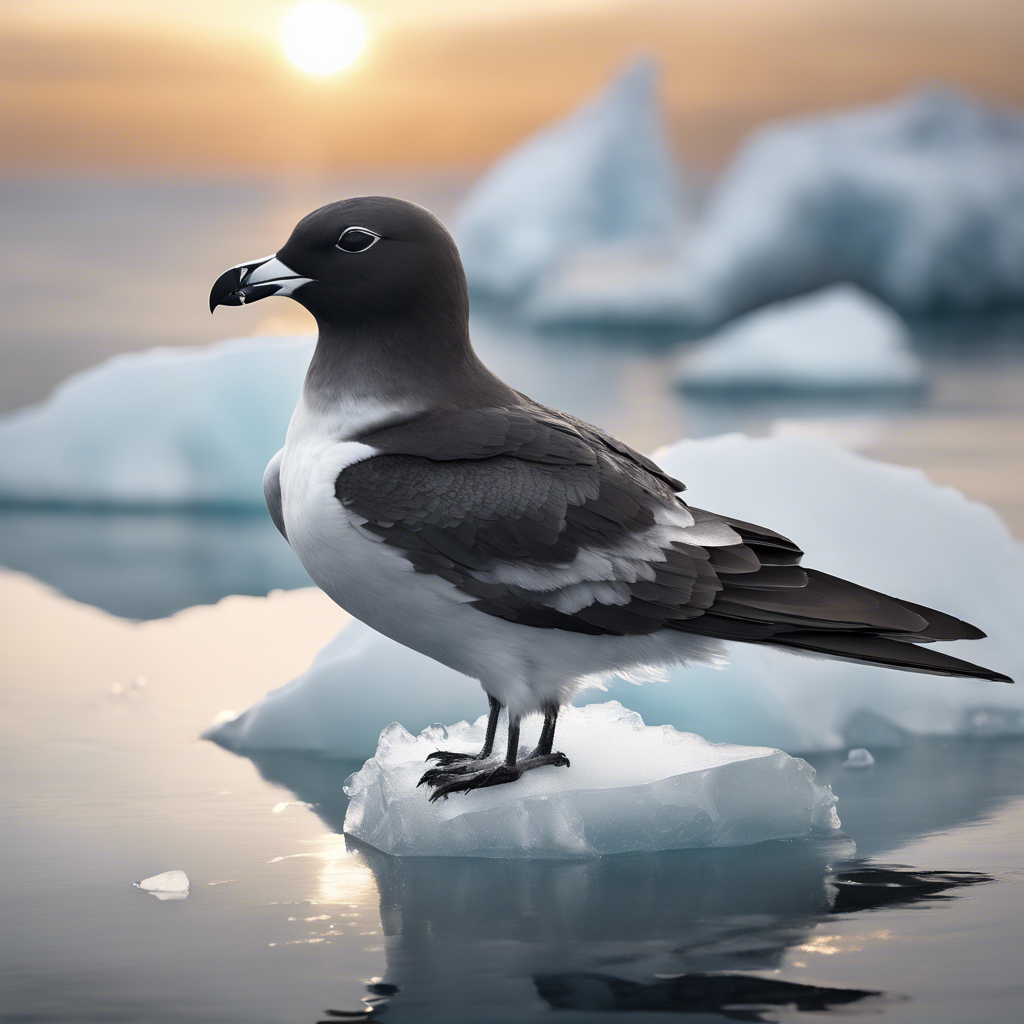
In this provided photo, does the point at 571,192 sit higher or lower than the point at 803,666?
higher

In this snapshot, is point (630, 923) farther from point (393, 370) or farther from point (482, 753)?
point (393, 370)

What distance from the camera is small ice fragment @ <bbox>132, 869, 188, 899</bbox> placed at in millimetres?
3623

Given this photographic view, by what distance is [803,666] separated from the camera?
5035 mm

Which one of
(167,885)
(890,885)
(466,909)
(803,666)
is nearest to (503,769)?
(466,909)

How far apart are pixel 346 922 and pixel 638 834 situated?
86cm

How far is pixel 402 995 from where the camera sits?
302 cm

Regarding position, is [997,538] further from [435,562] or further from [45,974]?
[45,974]

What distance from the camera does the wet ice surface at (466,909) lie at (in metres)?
3.02

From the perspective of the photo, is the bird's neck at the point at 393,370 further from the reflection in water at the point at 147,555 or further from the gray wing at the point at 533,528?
the reflection in water at the point at 147,555

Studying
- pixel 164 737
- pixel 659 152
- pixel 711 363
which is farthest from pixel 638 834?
pixel 659 152

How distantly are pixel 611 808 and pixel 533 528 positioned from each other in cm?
82

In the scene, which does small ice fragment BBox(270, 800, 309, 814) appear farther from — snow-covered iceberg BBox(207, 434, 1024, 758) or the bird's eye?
the bird's eye

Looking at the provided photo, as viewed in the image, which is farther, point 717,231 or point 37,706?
point 717,231

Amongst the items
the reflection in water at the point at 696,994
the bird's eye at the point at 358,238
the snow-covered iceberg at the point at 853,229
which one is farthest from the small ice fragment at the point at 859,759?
the snow-covered iceberg at the point at 853,229
